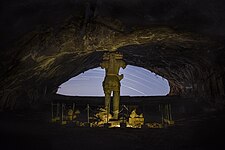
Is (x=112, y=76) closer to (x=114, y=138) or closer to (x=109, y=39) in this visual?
(x=109, y=39)

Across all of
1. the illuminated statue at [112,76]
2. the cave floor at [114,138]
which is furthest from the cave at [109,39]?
the illuminated statue at [112,76]

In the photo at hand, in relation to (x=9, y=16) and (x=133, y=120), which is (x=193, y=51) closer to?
(x=133, y=120)

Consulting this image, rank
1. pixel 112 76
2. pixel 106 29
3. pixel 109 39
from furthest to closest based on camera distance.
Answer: pixel 112 76, pixel 109 39, pixel 106 29

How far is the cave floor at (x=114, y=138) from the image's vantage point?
6703 millimetres

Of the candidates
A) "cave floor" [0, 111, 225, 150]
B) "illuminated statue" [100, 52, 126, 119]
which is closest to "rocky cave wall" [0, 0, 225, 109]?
"illuminated statue" [100, 52, 126, 119]

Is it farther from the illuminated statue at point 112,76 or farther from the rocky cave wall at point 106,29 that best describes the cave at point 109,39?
the illuminated statue at point 112,76

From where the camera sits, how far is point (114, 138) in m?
7.41

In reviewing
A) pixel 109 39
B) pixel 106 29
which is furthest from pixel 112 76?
pixel 106 29

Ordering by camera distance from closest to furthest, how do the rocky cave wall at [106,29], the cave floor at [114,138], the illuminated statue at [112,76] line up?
the rocky cave wall at [106,29] → the cave floor at [114,138] → the illuminated statue at [112,76]

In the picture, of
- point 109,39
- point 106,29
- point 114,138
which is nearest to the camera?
point 106,29

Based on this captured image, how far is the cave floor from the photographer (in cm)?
670

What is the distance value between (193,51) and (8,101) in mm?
8610

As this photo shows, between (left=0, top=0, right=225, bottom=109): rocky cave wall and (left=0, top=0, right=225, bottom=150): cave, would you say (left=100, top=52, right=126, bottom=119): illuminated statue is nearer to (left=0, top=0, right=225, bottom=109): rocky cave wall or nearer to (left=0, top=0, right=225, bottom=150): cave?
(left=0, top=0, right=225, bottom=150): cave

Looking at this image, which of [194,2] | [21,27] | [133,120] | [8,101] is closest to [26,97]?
[8,101]
